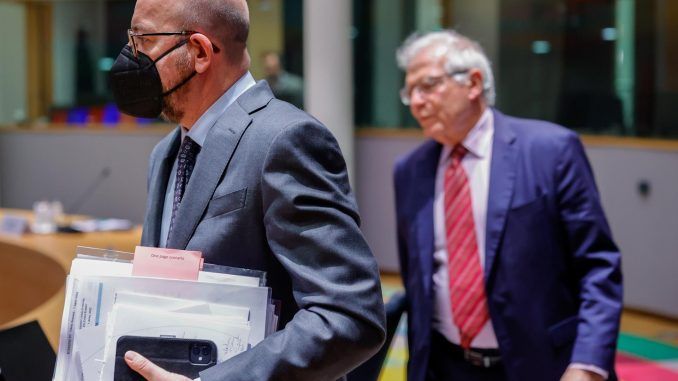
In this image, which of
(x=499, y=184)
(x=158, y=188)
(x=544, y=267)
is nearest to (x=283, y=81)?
(x=499, y=184)

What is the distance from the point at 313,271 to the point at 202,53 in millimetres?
415

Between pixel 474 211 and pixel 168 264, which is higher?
pixel 168 264

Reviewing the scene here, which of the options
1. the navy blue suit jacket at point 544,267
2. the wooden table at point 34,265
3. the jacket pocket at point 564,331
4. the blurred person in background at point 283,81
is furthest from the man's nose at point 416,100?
the blurred person in background at point 283,81

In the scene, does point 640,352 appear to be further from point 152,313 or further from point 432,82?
point 152,313

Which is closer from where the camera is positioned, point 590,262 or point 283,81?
point 590,262

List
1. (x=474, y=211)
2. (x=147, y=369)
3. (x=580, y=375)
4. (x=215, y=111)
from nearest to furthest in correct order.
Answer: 1. (x=147, y=369)
2. (x=215, y=111)
3. (x=580, y=375)
4. (x=474, y=211)

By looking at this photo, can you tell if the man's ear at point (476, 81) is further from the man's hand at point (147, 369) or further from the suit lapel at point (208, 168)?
the man's hand at point (147, 369)

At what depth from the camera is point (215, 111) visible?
1561 mm

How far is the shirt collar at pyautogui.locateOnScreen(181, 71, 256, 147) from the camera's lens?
5.12 feet

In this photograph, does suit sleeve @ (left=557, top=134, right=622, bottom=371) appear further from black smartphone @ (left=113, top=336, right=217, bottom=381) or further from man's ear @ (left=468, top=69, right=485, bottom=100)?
black smartphone @ (left=113, top=336, right=217, bottom=381)

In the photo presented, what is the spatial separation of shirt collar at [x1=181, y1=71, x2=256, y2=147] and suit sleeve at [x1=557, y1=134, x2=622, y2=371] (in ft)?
3.74

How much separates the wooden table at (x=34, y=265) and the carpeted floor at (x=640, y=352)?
1.60 meters

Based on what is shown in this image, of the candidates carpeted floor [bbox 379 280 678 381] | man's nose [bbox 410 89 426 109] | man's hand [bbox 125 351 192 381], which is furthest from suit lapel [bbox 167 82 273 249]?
carpeted floor [bbox 379 280 678 381]

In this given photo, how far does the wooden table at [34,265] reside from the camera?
429 cm
